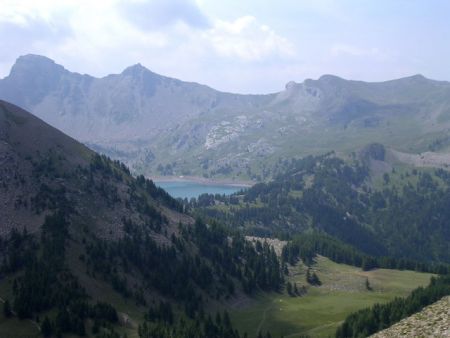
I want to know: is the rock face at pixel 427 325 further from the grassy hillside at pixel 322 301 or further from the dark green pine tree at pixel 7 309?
the dark green pine tree at pixel 7 309

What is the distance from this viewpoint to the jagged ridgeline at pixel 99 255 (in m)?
115

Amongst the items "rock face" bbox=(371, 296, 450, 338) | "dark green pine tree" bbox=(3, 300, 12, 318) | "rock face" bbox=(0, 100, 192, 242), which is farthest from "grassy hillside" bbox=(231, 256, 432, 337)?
"dark green pine tree" bbox=(3, 300, 12, 318)

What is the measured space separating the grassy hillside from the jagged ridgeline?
27.6 ft

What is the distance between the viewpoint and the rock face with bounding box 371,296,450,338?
2923 inches

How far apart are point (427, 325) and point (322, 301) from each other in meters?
82.9

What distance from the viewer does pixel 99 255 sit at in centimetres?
14612

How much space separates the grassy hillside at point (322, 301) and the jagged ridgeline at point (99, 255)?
843 centimetres

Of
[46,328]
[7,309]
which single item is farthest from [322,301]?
[7,309]

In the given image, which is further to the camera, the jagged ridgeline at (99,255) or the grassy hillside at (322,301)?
the grassy hillside at (322,301)

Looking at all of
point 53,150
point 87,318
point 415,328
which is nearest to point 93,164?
point 53,150

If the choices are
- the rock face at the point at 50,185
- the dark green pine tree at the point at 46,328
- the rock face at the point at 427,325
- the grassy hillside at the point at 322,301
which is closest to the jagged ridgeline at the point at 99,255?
the dark green pine tree at the point at 46,328

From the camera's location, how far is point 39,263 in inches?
5123

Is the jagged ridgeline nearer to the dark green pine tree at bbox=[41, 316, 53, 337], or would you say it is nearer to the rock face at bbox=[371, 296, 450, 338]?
the dark green pine tree at bbox=[41, 316, 53, 337]

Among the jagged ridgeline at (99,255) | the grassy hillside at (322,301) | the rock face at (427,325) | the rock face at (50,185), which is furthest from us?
the rock face at (50,185)
